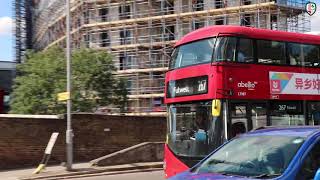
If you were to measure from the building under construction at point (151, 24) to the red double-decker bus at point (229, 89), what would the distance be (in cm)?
4026

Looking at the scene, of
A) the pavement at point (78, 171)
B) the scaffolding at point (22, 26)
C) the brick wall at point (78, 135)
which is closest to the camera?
the pavement at point (78, 171)

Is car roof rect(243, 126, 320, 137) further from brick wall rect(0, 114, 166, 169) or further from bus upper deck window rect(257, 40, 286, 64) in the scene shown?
brick wall rect(0, 114, 166, 169)

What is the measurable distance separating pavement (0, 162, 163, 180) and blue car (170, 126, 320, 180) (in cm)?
1425

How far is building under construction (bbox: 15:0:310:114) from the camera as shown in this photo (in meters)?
55.3

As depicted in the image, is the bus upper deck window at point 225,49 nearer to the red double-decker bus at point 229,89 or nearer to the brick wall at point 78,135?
the red double-decker bus at point 229,89

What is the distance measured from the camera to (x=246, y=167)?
19.8 ft

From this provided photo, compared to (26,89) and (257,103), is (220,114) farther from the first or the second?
(26,89)

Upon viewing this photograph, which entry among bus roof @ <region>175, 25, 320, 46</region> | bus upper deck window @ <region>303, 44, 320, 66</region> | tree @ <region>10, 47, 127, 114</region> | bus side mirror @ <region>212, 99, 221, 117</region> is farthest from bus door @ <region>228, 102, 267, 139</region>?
tree @ <region>10, 47, 127, 114</region>

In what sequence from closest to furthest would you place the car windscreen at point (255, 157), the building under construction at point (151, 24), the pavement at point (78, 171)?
the car windscreen at point (255, 157) → the pavement at point (78, 171) → the building under construction at point (151, 24)

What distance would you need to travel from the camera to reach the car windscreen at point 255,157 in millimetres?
5859

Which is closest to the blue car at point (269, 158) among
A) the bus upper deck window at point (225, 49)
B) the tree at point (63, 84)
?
the bus upper deck window at point (225, 49)

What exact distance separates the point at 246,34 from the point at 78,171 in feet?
32.8

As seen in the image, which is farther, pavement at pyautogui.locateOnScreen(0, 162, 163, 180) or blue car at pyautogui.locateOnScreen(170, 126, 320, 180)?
pavement at pyautogui.locateOnScreen(0, 162, 163, 180)

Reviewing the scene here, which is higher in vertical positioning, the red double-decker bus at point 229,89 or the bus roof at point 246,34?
the bus roof at point 246,34
